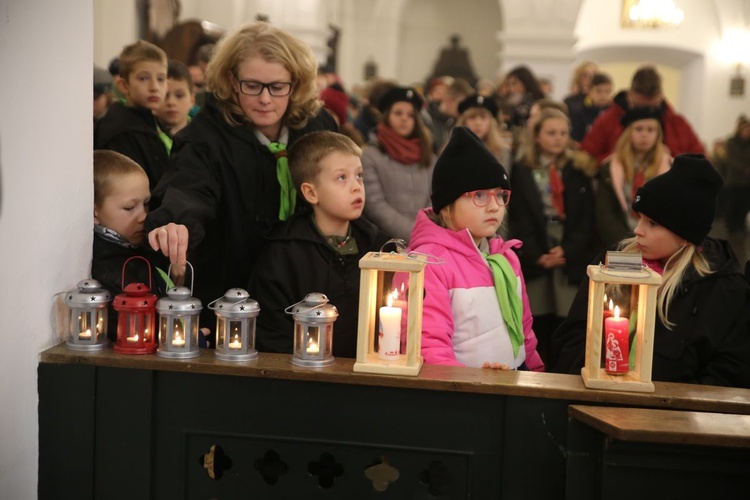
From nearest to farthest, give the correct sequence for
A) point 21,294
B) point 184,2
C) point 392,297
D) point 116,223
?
point 21,294, point 392,297, point 116,223, point 184,2

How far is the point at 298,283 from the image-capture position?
9.75 feet

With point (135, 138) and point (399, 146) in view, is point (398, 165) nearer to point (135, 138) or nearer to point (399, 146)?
point (399, 146)

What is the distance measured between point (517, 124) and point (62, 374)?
637 centimetres

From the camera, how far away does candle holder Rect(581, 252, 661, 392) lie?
2.36m

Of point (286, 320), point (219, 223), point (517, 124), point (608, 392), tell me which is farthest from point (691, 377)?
point (517, 124)

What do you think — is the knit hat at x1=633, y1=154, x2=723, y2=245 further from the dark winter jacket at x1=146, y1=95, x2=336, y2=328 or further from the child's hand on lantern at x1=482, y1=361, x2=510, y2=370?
the dark winter jacket at x1=146, y1=95, x2=336, y2=328

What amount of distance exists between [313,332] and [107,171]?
97 centimetres

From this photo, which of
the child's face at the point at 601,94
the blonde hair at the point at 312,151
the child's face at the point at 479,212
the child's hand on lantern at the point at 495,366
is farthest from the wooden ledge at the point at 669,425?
the child's face at the point at 601,94

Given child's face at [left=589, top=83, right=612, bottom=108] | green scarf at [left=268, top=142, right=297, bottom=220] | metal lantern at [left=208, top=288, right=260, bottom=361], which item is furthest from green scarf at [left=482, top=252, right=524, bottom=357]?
child's face at [left=589, top=83, right=612, bottom=108]

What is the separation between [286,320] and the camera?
294 cm

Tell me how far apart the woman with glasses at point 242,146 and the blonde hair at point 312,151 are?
0.21 feet

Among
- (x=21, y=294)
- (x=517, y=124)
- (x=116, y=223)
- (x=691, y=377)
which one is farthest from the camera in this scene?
(x=517, y=124)

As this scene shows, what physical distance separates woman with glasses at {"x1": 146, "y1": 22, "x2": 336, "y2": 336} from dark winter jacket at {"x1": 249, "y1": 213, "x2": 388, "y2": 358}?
0.19 m

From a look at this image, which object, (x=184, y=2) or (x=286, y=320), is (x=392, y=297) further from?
(x=184, y=2)
